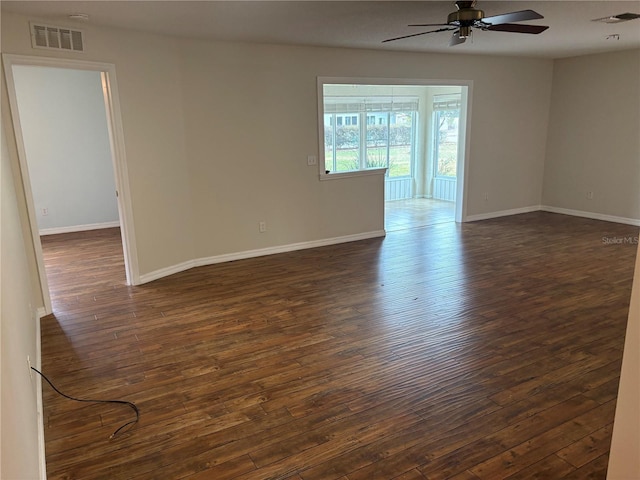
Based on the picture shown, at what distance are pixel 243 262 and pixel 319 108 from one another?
212 cm

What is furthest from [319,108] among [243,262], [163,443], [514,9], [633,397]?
[633,397]

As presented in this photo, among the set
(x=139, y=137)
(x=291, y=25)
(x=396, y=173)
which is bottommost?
(x=396, y=173)

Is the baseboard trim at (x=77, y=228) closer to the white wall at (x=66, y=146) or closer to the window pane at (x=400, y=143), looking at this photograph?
the white wall at (x=66, y=146)

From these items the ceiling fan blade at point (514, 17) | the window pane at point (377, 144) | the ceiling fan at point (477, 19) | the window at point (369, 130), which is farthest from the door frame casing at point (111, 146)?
the window pane at point (377, 144)

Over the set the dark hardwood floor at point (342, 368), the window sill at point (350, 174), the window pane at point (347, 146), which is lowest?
the dark hardwood floor at point (342, 368)

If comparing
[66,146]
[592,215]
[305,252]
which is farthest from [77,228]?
[592,215]

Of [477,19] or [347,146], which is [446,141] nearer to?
[347,146]

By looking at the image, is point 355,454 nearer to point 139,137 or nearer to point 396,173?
point 139,137

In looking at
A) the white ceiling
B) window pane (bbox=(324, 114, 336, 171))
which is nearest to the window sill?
the white ceiling

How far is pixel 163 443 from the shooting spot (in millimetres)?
2402

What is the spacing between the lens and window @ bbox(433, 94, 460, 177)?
956 cm

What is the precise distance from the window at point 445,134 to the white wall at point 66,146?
6451mm

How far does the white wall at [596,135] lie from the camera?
22.6ft

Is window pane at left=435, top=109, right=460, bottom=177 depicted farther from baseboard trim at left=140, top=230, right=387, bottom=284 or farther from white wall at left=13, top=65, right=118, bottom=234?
white wall at left=13, top=65, right=118, bottom=234
